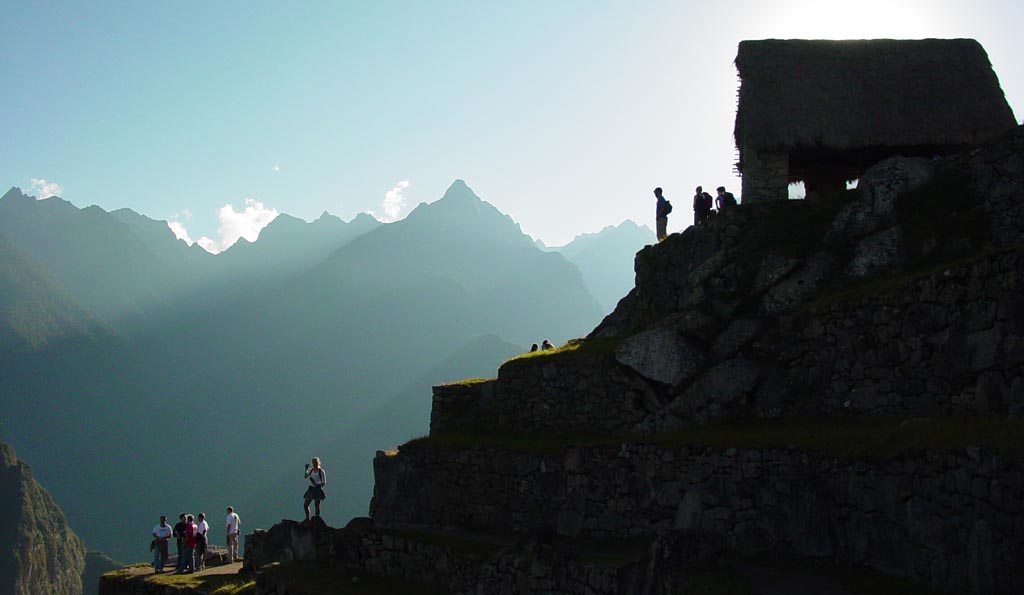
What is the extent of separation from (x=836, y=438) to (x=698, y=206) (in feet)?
35.4

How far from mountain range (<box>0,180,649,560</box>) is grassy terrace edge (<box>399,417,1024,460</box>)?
88.7 metres

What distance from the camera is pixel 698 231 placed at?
19.3 meters

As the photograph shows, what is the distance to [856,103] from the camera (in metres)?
19.2

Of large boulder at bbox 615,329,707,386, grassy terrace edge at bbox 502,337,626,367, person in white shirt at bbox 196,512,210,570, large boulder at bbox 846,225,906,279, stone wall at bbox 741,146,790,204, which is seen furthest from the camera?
person in white shirt at bbox 196,512,210,570

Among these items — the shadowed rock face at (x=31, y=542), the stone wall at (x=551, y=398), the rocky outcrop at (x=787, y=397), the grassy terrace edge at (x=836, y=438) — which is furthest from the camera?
the shadowed rock face at (x=31, y=542)

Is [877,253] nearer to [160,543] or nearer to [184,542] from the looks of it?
[184,542]

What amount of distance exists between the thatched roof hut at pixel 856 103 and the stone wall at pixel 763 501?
7993 mm

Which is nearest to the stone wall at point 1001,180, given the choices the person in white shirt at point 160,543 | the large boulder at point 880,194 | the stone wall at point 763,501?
the large boulder at point 880,194

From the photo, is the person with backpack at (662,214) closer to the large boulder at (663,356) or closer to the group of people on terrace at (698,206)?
the group of people on terrace at (698,206)

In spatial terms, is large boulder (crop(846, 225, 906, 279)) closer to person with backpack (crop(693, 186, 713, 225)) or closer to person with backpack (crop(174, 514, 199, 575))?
person with backpack (crop(693, 186, 713, 225))

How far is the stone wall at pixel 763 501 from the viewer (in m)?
8.91

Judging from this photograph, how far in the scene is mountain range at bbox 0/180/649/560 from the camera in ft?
363

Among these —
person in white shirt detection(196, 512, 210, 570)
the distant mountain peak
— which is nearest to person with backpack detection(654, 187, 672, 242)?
person in white shirt detection(196, 512, 210, 570)

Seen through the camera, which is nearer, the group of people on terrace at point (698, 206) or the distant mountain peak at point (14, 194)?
the group of people on terrace at point (698, 206)
